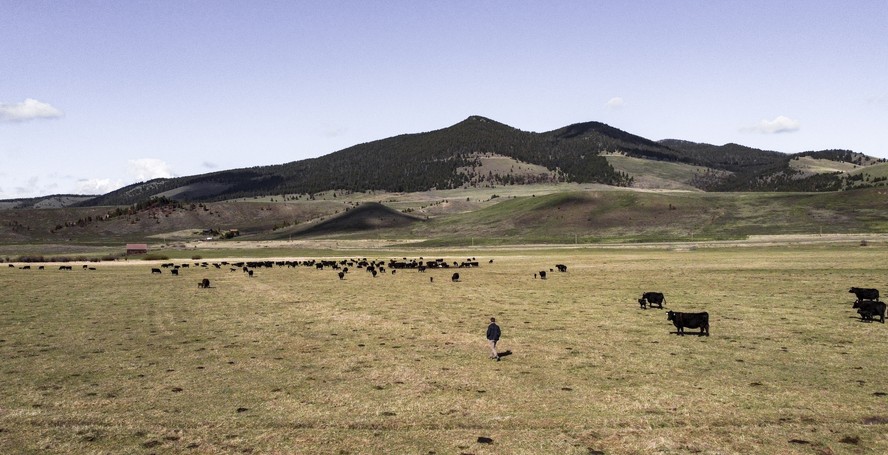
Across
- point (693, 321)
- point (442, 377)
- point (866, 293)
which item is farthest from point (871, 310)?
point (442, 377)

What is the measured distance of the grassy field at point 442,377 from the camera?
14.9m

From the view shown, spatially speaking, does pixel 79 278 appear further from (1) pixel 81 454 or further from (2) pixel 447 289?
(1) pixel 81 454

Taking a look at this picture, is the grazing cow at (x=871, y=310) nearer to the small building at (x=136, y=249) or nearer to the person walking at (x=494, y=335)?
the person walking at (x=494, y=335)

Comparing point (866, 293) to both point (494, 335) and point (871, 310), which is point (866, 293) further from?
point (494, 335)

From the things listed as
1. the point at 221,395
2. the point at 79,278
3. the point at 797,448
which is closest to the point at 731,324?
the point at 797,448

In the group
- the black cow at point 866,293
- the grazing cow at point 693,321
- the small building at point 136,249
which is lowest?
the black cow at point 866,293

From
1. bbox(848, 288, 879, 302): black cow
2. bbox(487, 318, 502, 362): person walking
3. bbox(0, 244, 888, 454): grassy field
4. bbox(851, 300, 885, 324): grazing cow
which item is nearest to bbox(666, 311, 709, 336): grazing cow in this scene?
bbox(0, 244, 888, 454): grassy field

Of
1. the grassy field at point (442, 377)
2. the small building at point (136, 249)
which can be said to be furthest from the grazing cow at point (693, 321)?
the small building at point (136, 249)

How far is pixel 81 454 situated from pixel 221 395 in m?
5.03

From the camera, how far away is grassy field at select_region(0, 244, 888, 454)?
1488cm

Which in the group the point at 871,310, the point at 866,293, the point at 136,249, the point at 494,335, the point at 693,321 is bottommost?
the point at 866,293

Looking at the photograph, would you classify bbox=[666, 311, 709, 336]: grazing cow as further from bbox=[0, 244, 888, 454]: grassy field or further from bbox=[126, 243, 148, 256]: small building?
bbox=[126, 243, 148, 256]: small building

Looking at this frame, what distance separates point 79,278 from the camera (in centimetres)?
6769

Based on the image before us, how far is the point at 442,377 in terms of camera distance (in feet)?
68.1
